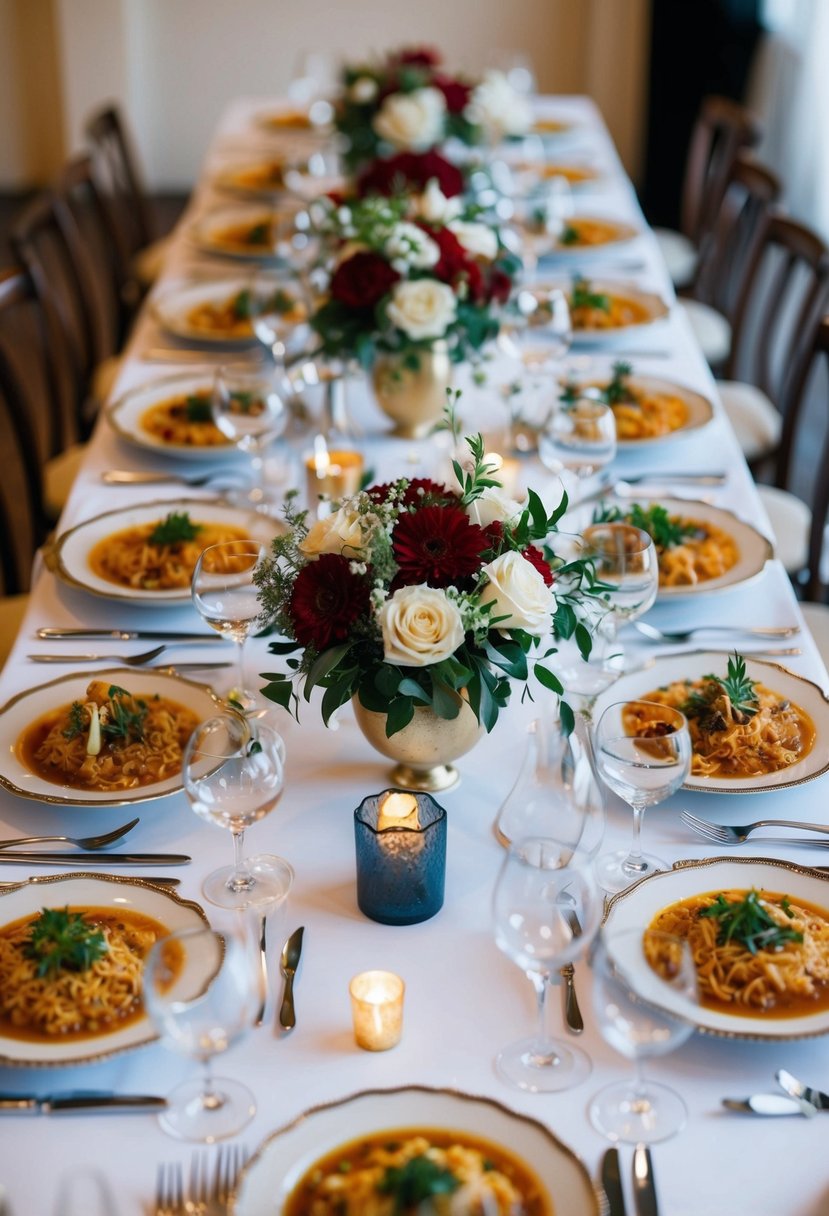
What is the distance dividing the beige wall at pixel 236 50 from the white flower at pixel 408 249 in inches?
201

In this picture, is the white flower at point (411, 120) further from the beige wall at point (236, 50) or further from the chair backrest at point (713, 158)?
the beige wall at point (236, 50)

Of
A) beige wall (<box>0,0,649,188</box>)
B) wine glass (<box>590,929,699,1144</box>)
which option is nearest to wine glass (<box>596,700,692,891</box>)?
wine glass (<box>590,929,699,1144</box>)

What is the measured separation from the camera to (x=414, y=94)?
375 cm

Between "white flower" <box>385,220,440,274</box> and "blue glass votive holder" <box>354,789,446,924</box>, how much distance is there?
1.14 m

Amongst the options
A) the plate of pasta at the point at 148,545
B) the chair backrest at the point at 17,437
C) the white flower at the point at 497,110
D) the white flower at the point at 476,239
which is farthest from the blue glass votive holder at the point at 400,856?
the white flower at the point at 497,110

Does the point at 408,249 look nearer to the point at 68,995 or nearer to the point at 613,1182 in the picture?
the point at 68,995

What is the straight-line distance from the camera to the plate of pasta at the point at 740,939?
4.09 feet

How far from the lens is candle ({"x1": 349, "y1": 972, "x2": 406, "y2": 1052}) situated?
1280 mm

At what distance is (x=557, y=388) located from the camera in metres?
2.51

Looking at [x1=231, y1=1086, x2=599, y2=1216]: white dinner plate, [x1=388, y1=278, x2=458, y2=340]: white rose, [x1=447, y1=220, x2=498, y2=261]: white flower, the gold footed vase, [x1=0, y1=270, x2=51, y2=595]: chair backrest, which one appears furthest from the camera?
[x1=0, y1=270, x2=51, y2=595]: chair backrest

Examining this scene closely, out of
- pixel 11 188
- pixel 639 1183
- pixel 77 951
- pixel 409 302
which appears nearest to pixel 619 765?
pixel 639 1183

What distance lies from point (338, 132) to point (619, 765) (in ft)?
9.85

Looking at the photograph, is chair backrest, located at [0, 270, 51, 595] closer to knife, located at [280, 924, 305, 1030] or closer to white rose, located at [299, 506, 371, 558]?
white rose, located at [299, 506, 371, 558]

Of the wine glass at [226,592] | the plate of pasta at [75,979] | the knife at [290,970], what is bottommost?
the knife at [290,970]
